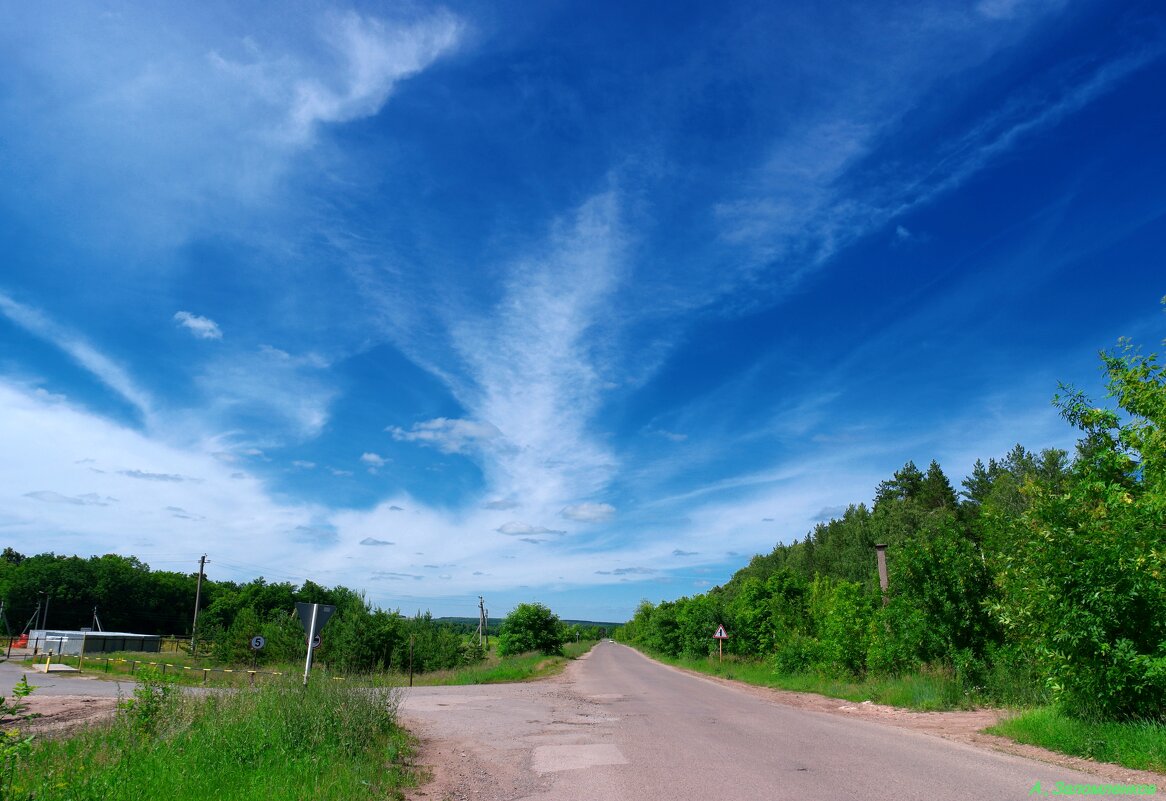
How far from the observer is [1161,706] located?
9820 millimetres

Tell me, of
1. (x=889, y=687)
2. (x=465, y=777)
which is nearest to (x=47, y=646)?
(x=465, y=777)

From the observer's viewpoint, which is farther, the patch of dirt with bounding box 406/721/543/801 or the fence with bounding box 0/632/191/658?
the fence with bounding box 0/632/191/658

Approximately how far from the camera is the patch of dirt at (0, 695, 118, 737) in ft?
40.0

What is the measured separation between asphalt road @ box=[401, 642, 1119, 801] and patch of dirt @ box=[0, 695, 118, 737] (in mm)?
6285

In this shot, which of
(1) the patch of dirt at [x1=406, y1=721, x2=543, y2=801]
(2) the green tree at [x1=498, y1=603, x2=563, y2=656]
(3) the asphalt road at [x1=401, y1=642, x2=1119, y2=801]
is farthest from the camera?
(2) the green tree at [x1=498, y1=603, x2=563, y2=656]

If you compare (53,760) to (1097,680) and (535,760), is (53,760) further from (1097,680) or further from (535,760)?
(1097,680)

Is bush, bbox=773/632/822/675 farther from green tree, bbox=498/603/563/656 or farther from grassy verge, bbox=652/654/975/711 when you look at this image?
green tree, bbox=498/603/563/656

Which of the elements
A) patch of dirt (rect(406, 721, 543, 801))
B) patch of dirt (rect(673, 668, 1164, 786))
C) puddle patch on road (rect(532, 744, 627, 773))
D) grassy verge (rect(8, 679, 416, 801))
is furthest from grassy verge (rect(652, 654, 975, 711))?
grassy verge (rect(8, 679, 416, 801))

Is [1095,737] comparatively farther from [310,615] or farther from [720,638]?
[720,638]

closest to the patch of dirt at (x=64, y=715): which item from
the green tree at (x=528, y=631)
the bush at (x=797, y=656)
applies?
the bush at (x=797, y=656)

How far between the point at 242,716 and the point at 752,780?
7360 mm

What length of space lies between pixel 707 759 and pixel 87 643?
245ft

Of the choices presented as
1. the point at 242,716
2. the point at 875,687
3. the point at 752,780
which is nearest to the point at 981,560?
the point at 875,687

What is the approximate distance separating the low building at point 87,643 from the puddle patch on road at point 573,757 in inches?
2563
